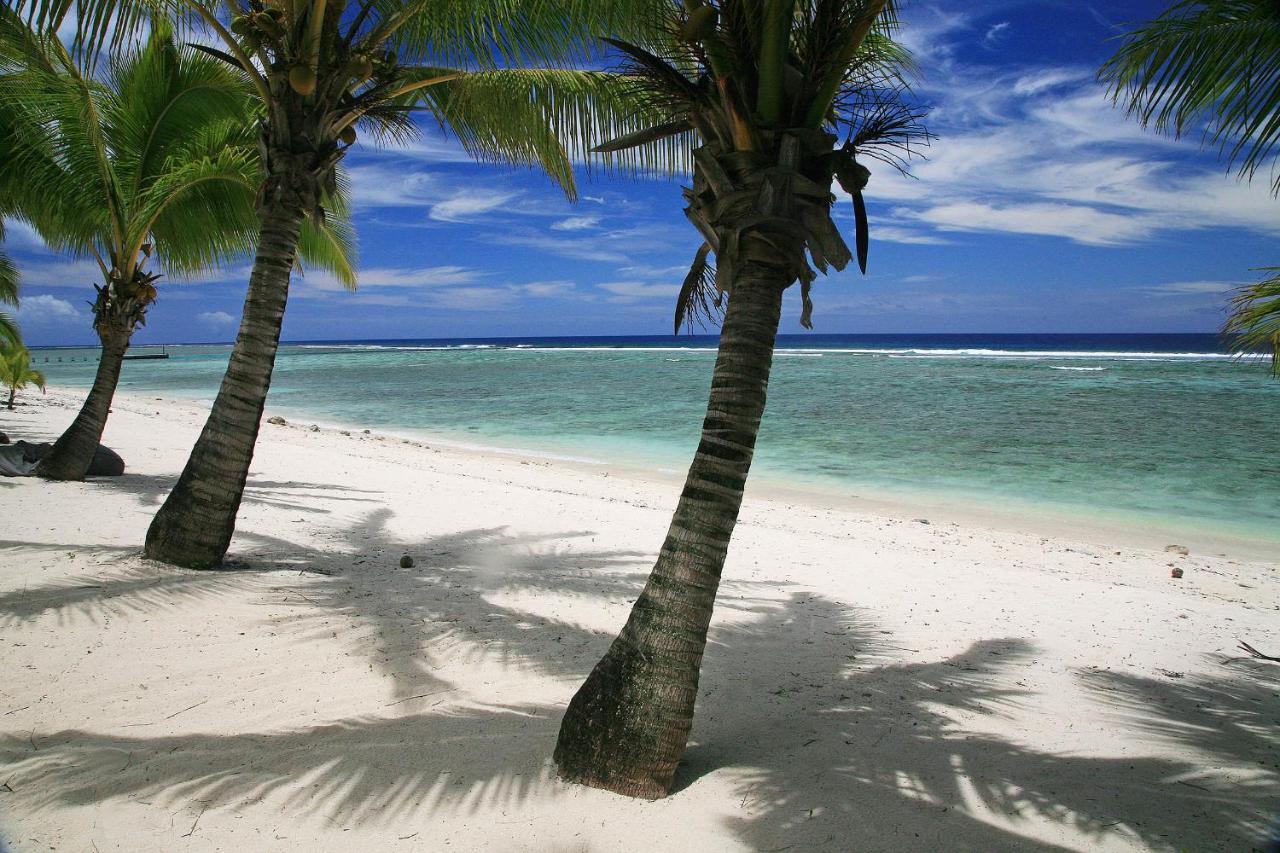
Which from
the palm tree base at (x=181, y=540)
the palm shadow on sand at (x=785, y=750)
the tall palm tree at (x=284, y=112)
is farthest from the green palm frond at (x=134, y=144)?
the palm shadow on sand at (x=785, y=750)

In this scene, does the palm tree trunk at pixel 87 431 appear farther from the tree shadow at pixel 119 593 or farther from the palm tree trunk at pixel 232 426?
the palm tree trunk at pixel 232 426

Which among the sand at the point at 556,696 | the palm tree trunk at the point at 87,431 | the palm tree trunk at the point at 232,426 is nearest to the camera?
the sand at the point at 556,696

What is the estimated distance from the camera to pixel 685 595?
8.63 ft

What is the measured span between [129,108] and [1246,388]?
3436 cm

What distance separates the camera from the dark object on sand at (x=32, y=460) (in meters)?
7.55

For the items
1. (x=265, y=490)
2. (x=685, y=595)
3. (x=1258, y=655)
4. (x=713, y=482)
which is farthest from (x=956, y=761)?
(x=265, y=490)

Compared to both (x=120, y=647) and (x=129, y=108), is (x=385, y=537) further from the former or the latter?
(x=129, y=108)

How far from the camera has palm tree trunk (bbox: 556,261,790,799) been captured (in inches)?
102

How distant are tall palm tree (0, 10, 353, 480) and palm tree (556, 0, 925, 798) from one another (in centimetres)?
587

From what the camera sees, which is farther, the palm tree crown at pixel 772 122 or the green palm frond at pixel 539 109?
the green palm frond at pixel 539 109

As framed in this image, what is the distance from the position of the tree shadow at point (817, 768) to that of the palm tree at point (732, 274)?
10.9 inches

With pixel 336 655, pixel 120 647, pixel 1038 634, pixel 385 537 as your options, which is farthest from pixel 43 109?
pixel 1038 634

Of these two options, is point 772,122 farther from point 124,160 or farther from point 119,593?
point 124,160

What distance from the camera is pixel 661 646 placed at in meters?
2.64
